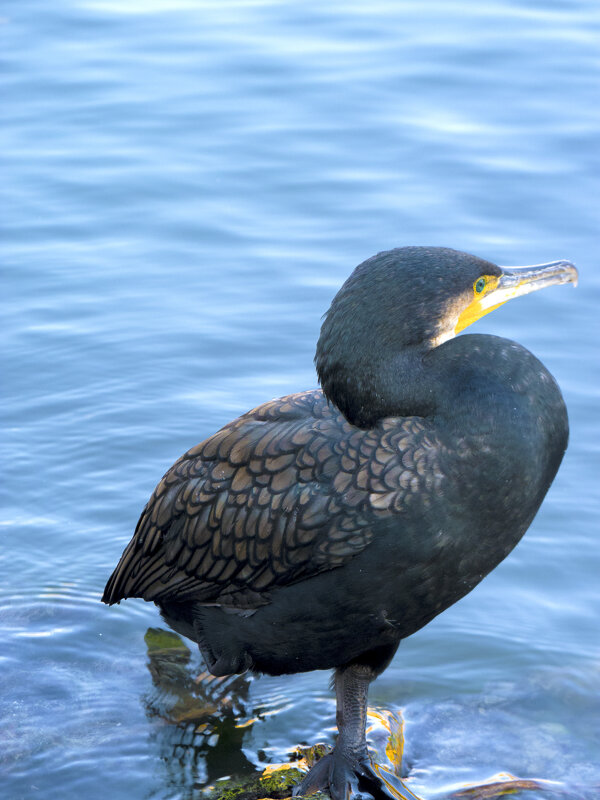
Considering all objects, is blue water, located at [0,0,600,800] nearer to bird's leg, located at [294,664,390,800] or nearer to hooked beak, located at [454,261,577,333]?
bird's leg, located at [294,664,390,800]

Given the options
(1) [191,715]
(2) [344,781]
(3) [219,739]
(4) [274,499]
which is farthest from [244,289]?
(2) [344,781]

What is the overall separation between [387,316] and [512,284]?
55 centimetres

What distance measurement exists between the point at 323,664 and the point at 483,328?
3.62 m

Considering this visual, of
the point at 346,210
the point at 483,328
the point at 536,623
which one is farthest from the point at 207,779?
the point at 346,210

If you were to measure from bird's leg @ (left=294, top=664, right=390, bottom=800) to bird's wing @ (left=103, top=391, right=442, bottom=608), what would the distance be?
1.83 feet

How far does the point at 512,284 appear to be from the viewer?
4.54 metres

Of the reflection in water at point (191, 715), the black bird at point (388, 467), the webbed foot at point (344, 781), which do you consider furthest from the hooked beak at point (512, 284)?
the reflection in water at point (191, 715)

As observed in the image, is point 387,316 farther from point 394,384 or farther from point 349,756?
point 349,756

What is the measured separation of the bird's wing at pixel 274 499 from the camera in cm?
431

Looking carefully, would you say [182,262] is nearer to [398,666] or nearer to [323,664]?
[398,666]

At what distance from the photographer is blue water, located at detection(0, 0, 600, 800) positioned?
5.32m

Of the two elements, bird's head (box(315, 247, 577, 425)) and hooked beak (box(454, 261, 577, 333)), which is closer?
bird's head (box(315, 247, 577, 425))

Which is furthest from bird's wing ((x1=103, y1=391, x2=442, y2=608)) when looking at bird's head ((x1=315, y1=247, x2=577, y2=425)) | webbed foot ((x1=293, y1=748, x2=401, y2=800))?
webbed foot ((x1=293, y1=748, x2=401, y2=800))

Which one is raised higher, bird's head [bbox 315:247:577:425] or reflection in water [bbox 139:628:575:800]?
bird's head [bbox 315:247:577:425]
